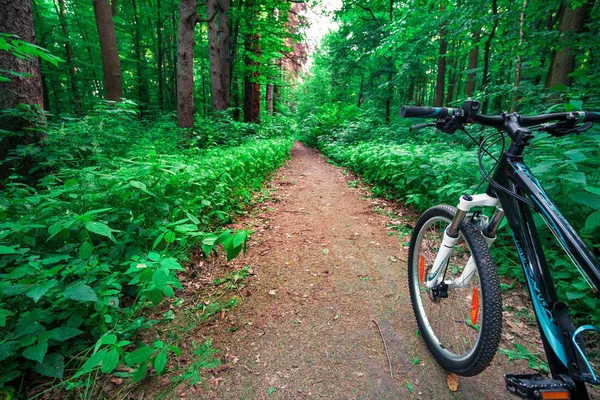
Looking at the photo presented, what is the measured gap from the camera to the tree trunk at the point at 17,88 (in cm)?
343

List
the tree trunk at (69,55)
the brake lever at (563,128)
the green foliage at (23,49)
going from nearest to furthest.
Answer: the brake lever at (563,128) → the green foliage at (23,49) → the tree trunk at (69,55)

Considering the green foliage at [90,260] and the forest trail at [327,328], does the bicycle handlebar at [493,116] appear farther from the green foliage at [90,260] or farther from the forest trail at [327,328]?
the forest trail at [327,328]

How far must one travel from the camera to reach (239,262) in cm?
312

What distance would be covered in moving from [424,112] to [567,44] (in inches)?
202

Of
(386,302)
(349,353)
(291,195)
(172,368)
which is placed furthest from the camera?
(291,195)

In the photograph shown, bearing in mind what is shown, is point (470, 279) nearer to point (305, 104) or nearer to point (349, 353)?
point (349, 353)

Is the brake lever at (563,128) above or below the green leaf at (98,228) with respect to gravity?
above

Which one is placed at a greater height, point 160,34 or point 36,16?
point 160,34

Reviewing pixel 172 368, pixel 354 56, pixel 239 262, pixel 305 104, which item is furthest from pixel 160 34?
pixel 172 368

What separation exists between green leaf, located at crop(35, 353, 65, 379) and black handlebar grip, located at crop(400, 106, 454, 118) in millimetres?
2555

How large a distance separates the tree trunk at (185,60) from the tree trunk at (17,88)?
3.67 m

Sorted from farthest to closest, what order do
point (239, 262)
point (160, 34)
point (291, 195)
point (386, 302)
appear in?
point (160, 34)
point (291, 195)
point (239, 262)
point (386, 302)

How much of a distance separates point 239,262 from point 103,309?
4.95ft

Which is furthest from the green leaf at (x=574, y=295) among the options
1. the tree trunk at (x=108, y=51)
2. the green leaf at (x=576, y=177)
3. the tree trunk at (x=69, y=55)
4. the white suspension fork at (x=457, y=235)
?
the tree trunk at (x=69, y=55)
